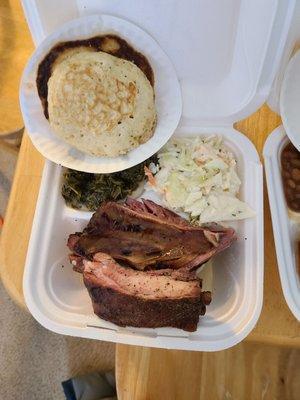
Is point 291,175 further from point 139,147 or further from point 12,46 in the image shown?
point 12,46

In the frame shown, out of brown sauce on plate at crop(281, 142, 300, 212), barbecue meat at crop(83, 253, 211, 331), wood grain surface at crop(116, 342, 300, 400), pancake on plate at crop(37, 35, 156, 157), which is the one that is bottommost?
wood grain surface at crop(116, 342, 300, 400)

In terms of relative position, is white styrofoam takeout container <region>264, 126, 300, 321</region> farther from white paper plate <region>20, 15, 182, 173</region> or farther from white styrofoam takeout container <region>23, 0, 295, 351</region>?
white paper plate <region>20, 15, 182, 173</region>

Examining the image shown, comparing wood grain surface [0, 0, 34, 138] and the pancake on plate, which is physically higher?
the pancake on plate

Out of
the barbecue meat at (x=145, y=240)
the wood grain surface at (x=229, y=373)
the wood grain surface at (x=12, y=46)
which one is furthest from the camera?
the wood grain surface at (x=12, y=46)

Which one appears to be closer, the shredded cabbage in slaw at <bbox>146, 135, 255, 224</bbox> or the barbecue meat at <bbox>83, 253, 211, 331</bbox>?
the barbecue meat at <bbox>83, 253, 211, 331</bbox>

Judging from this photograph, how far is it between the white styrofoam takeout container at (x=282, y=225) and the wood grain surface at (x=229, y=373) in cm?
33

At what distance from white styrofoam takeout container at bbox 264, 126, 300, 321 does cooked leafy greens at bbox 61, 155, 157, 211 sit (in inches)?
12.2

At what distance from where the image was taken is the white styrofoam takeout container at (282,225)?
3.33 ft

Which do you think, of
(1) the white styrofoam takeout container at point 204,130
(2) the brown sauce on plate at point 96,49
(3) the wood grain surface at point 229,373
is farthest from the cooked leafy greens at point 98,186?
(3) the wood grain surface at point 229,373

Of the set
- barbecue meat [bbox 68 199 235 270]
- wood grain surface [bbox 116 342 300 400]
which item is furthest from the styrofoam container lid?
wood grain surface [bbox 116 342 300 400]

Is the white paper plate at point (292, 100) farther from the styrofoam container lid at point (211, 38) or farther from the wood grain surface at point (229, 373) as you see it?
the wood grain surface at point (229, 373)

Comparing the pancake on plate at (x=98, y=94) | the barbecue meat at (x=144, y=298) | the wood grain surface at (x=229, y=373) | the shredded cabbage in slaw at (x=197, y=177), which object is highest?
the pancake on plate at (x=98, y=94)

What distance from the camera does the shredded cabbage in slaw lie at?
1125 mm

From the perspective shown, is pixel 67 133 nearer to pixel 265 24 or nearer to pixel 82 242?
pixel 82 242
